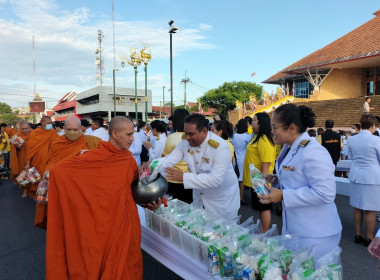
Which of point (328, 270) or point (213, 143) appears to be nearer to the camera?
point (328, 270)

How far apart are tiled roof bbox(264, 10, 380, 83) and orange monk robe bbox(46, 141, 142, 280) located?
2566 cm

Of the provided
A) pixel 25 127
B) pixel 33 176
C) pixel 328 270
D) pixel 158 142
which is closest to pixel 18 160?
pixel 25 127

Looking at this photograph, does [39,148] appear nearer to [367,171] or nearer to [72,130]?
[72,130]

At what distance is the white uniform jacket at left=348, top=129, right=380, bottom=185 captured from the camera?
12.9 feet

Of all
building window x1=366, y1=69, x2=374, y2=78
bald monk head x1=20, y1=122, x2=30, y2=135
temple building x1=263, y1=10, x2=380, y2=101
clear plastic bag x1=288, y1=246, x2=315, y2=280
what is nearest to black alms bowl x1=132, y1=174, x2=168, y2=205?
clear plastic bag x1=288, y1=246, x2=315, y2=280

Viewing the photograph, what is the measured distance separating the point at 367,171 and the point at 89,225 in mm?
3836

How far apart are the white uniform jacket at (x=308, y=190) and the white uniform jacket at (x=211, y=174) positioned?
63cm

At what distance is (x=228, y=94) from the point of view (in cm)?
4647

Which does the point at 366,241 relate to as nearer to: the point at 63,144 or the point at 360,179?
the point at 360,179

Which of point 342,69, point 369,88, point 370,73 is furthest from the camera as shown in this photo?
point 342,69

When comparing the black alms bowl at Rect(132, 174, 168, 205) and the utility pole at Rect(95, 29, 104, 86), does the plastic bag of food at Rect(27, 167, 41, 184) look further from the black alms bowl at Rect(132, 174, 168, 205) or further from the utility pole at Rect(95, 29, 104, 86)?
the utility pole at Rect(95, 29, 104, 86)

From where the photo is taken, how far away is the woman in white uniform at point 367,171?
3949 millimetres

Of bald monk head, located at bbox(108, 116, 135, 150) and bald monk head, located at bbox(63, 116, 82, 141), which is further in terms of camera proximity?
bald monk head, located at bbox(63, 116, 82, 141)

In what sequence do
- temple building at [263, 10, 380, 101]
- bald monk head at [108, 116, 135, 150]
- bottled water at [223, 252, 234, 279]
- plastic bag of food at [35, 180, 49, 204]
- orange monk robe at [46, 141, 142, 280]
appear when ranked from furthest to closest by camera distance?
temple building at [263, 10, 380, 101] < plastic bag of food at [35, 180, 49, 204] < bald monk head at [108, 116, 135, 150] < orange monk robe at [46, 141, 142, 280] < bottled water at [223, 252, 234, 279]
